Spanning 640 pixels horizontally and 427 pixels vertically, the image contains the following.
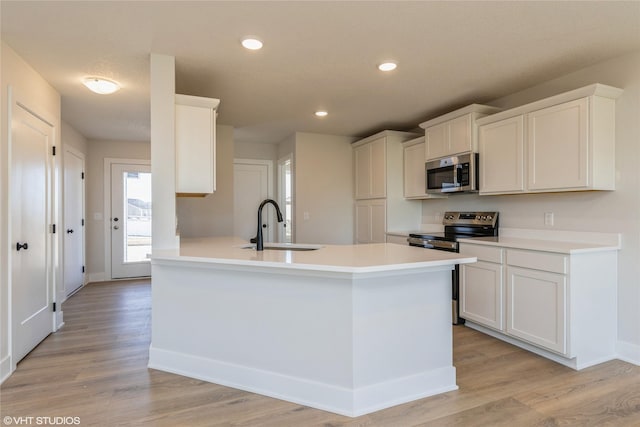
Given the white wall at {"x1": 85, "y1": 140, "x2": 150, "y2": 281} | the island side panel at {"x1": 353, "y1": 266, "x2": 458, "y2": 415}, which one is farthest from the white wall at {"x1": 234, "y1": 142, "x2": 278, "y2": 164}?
the island side panel at {"x1": 353, "y1": 266, "x2": 458, "y2": 415}

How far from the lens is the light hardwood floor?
189 cm

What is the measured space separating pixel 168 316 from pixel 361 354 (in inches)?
55.0

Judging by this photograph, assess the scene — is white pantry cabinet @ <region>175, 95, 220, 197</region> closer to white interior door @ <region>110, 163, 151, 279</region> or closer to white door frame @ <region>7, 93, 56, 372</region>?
white door frame @ <region>7, 93, 56, 372</region>

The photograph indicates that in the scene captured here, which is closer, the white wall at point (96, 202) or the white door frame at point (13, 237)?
the white door frame at point (13, 237)

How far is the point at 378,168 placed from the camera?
477 cm

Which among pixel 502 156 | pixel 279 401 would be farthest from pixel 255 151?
pixel 279 401

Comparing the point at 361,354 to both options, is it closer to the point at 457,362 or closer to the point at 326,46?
the point at 457,362

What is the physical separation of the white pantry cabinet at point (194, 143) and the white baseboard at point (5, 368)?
160cm

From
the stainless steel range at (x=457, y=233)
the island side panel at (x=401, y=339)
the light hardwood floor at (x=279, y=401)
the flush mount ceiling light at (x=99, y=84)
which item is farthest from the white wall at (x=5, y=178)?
the stainless steel range at (x=457, y=233)

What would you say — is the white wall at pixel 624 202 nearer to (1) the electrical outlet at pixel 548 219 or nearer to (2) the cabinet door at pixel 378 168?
(1) the electrical outlet at pixel 548 219

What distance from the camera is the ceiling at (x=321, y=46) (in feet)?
6.60

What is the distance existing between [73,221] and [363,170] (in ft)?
13.7

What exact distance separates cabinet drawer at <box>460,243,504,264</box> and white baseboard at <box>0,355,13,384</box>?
3725 mm

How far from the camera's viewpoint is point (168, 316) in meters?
2.46
